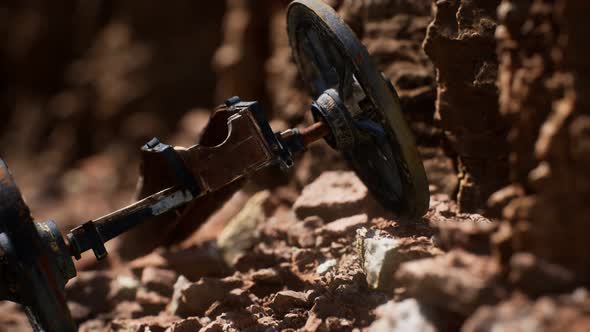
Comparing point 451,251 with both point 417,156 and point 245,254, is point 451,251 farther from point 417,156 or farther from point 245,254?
point 245,254

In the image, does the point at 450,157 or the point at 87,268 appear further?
the point at 87,268

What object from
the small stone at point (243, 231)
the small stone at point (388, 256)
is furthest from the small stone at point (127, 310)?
the small stone at point (388, 256)

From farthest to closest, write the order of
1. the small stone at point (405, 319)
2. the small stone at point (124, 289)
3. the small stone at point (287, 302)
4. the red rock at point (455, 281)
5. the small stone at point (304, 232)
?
1. the small stone at point (124, 289)
2. the small stone at point (304, 232)
3. the small stone at point (287, 302)
4. the small stone at point (405, 319)
5. the red rock at point (455, 281)

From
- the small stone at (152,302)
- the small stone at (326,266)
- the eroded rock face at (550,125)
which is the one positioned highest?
the eroded rock face at (550,125)

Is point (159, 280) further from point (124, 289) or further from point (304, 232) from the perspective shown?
point (304, 232)

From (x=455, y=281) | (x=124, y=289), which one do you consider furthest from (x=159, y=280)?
(x=455, y=281)

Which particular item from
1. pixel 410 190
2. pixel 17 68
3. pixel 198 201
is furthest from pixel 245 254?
pixel 17 68

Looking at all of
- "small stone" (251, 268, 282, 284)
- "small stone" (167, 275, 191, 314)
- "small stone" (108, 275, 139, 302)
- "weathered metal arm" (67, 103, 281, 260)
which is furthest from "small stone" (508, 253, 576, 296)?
"small stone" (108, 275, 139, 302)

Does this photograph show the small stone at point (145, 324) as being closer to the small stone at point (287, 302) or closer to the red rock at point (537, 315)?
the small stone at point (287, 302)

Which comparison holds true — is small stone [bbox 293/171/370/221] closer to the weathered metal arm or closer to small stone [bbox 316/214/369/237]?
small stone [bbox 316/214/369/237]
